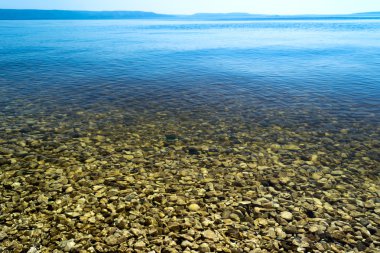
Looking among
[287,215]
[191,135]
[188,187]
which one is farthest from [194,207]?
[191,135]

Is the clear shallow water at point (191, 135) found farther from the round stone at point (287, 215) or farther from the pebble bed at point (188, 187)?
the round stone at point (287, 215)

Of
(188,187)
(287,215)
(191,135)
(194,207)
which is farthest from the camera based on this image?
(191,135)

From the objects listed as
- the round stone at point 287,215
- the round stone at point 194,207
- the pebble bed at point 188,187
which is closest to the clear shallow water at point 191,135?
the pebble bed at point 188,187

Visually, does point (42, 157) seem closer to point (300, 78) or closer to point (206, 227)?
point (206, 227)

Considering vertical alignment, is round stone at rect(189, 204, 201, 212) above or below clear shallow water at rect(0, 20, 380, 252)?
above

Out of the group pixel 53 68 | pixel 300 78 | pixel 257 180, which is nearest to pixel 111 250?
pixel 257 180

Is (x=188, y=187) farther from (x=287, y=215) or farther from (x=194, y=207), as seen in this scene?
(x=287, y=215)

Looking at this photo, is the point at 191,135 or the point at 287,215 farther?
the point at 191,135

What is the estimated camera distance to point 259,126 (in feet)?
60.7

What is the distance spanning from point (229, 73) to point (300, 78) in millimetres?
8588

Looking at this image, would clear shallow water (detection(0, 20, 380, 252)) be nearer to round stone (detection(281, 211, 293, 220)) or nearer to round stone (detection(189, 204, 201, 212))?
round stone (detection(281, 211, 293, 220))

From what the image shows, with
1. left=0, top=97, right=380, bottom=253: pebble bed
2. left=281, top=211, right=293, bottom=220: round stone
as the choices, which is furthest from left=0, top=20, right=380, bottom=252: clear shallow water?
left=281, top=211, right=293, bottom=220: round stone

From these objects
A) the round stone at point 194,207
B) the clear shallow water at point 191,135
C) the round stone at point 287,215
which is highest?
the round stone at point 287,215

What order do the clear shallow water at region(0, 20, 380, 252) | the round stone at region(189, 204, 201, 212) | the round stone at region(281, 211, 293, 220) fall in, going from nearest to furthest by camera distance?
1. the round stone at region(281, 211, 293, 220)
2. the round stone at region(189, 204, 201, 212)
3. the clear shallow water at region(0, 20, 380, 252)
